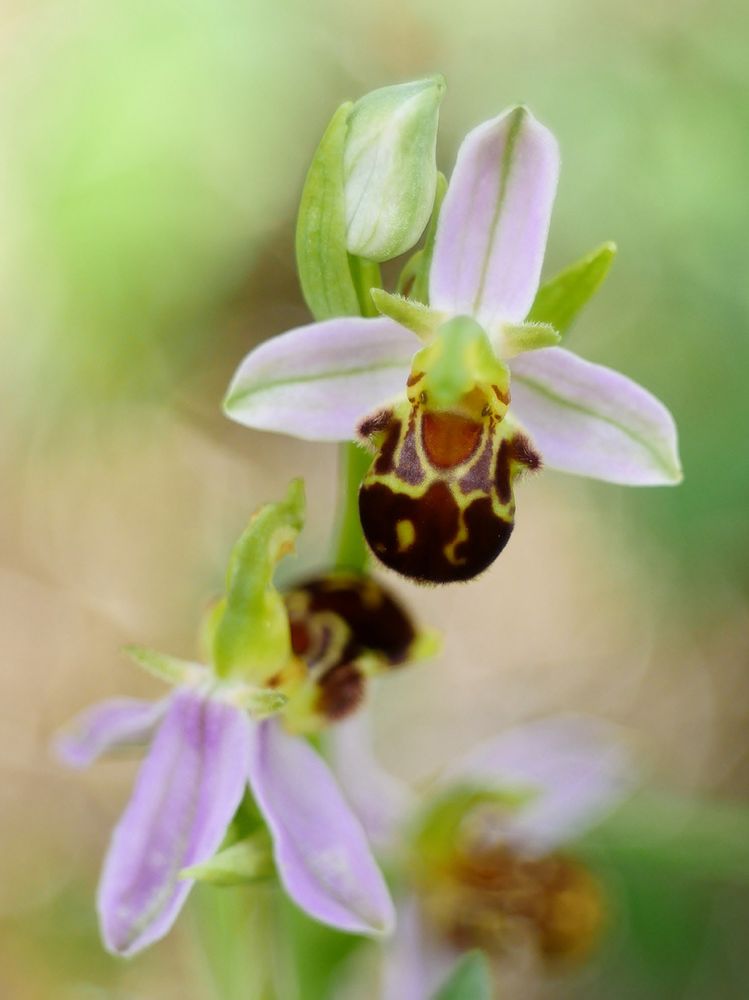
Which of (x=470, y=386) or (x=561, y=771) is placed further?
(x=561, y=771)

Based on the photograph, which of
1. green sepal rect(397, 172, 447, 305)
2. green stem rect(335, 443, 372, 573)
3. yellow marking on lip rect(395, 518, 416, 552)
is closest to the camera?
yellow marking on lip rect(395, 518, 416, 552)

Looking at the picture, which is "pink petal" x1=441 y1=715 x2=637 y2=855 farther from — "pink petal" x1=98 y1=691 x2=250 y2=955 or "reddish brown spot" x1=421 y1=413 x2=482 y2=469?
"reddish brown spot" x1=421 y1=413 x2=482 y2=469

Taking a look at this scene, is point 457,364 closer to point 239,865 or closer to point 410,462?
point 410,462

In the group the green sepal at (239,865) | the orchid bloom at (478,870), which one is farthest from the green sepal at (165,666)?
the orchid bloom at (478,870)

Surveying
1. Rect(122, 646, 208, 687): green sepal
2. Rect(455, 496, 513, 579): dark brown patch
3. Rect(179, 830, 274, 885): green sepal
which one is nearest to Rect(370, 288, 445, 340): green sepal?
Rect(455, 496, 513, 579): dark brown patch

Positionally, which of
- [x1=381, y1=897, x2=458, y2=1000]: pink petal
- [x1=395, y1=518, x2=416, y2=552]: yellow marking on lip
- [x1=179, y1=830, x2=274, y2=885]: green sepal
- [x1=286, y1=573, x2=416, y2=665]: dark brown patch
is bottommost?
[x1=381, y1=897, x2=458, y2=1000]: pink petal

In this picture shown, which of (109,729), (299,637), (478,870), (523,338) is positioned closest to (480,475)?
(523,338)
